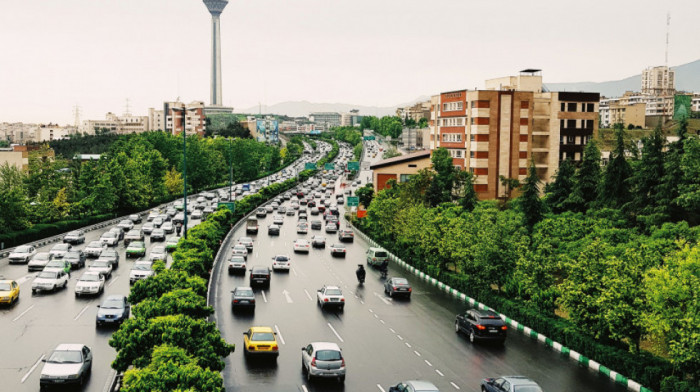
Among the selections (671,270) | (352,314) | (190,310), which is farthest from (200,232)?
(671,270)

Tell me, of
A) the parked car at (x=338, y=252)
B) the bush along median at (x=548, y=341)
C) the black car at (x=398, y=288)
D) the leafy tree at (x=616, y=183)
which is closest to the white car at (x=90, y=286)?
the black car at (x=398, y=288)

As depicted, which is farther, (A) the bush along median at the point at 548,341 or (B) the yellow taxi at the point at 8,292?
(B) the yellow taxi at the point at 8,292

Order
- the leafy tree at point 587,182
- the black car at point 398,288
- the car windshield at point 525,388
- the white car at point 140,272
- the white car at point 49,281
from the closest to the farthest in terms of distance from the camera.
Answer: the car windshield at point 525,388 → the white car at point 49,281 → the black car at point 398,288 → the white car at point 140,272 → the leafy tree at point 587,182

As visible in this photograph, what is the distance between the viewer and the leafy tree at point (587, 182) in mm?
61281

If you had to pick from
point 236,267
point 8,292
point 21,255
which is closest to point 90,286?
point 8,292

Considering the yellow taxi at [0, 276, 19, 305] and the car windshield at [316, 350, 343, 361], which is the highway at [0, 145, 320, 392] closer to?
the yellow taxi at [0, 276, 19, 305]

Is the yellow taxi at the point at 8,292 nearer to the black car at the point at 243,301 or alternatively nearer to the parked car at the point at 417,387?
the black car at the point at 243,301

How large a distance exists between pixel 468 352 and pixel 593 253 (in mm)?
7041

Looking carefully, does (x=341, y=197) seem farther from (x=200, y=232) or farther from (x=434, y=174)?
(x=200, y=232)

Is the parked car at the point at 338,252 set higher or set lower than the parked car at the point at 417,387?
lower

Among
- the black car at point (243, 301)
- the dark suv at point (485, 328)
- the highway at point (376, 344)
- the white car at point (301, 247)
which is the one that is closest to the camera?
the highway at point (376, 344)

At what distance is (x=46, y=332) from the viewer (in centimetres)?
3036

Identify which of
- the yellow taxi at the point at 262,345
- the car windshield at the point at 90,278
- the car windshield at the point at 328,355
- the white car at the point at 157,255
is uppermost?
the car windshield at the point at 328,355

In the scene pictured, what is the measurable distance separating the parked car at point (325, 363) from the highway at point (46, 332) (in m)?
7.08
